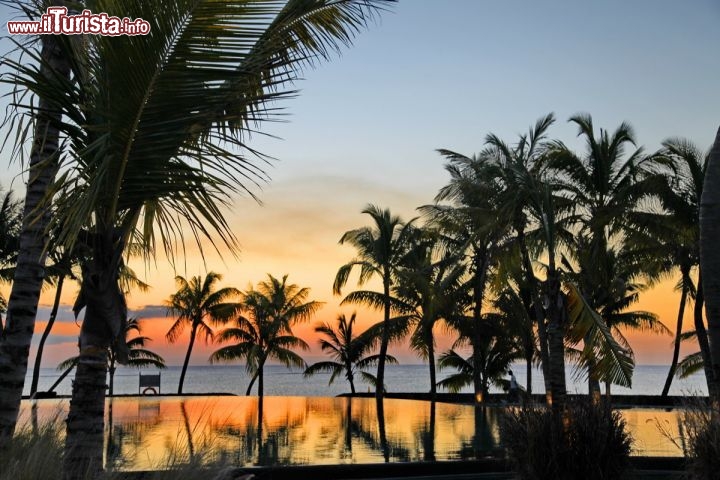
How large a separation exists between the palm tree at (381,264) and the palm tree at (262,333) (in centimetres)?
550

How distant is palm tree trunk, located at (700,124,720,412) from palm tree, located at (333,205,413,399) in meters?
19.3

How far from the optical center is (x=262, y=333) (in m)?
32.3

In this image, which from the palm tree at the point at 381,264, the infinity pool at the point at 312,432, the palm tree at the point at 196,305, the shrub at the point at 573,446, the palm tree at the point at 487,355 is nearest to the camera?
the shrub at the point at 573,446

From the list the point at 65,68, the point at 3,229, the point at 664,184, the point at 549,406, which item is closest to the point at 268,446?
the point at 549,406

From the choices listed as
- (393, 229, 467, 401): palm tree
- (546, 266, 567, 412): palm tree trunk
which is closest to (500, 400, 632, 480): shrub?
(546, 266, 567, 412): palm tree trunk

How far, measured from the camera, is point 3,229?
23.2m

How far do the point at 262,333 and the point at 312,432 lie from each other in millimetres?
17734

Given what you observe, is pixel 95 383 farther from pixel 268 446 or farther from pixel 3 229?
pixel 3 229

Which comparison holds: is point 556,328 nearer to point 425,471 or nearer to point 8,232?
point 425,471

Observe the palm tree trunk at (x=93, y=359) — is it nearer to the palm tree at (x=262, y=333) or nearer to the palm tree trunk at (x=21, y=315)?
the palm tree trunk at (x=21, y=315)

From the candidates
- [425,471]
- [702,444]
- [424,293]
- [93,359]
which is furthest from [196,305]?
[93,359]

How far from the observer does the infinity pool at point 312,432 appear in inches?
406

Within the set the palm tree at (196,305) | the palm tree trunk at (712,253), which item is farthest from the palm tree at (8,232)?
the palm tree trunk at (712,253)

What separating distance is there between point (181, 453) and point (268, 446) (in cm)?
725
